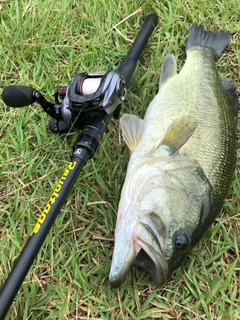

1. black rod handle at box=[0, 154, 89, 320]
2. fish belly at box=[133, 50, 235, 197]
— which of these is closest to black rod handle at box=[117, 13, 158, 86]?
fish belly at box=[133, 50, 235, 197]

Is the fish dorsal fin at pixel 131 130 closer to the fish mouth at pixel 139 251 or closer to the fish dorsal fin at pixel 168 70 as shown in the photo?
the fish dorsal fin at pixel 168 70

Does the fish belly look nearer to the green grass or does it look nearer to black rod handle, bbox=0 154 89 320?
the green grass

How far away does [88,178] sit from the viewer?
2.89 m

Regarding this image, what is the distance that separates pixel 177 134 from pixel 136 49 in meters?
1.09

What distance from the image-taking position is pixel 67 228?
A: 2.71 m

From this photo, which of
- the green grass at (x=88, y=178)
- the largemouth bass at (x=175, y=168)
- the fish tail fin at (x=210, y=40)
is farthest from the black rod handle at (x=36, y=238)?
the fish tail fin at (x=210, y=40)

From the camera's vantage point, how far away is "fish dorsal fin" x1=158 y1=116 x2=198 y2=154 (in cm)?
250

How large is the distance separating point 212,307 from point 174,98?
1.57 metres

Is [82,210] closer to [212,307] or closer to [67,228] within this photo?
[67,228]

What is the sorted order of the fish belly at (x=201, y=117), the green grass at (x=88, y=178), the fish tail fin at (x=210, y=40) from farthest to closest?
the fish tail fin at (x=210, y=40), the fish belly at (x=201, y=117), the green grass at (x=88, y=178)

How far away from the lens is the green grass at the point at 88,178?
2465 millimetres

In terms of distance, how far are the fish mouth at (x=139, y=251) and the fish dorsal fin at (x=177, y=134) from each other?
0.62 meters

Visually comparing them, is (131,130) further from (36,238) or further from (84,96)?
(36,238)

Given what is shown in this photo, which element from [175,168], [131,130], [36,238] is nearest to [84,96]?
[131,130]
